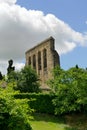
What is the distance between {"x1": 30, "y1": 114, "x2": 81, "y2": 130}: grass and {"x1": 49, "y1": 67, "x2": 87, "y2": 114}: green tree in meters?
0.89

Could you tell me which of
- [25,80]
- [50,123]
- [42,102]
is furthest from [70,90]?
[25,80]

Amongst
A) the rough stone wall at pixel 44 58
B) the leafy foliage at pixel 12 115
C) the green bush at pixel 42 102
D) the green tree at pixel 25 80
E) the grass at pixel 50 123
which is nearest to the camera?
the leafy foliage at pixel 12 115

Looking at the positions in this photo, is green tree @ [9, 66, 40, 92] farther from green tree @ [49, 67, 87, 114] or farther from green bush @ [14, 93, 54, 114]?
green tree @ [49, 67, 87, 114]

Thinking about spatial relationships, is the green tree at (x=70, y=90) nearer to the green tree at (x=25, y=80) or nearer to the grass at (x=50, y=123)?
the grass at (x=50, y=123)

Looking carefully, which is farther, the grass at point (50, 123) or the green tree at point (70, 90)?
the green tree at point (70, 90)

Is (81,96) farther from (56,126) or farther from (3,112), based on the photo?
(3,112)

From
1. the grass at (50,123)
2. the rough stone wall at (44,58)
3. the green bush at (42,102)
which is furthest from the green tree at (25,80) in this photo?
the rough stone wall at (44,58)

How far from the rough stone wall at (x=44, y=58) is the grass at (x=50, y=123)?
25270mm

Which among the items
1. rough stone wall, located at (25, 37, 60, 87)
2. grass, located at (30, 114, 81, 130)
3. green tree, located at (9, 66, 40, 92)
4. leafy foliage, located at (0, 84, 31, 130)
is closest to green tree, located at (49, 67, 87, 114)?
grass, located at (30, 114, 81, 130)

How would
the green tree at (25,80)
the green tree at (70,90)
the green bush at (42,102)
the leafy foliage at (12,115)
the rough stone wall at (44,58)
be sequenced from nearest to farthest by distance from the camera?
the leafy foliage at (12,115) < the green tree at (70,90) < the green bush at (42,102) < the green tree at (25,80) < the rough stone wall at (44,58)

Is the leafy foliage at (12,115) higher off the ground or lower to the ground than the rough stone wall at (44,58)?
lower

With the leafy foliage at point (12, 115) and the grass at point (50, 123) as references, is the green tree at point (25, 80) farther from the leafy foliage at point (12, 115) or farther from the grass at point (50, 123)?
the leafy foliage at point (12, 115)

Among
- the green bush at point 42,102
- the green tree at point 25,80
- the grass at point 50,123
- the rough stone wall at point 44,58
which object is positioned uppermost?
the rough stone wall at point 44,58

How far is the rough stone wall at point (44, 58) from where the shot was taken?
224ft
